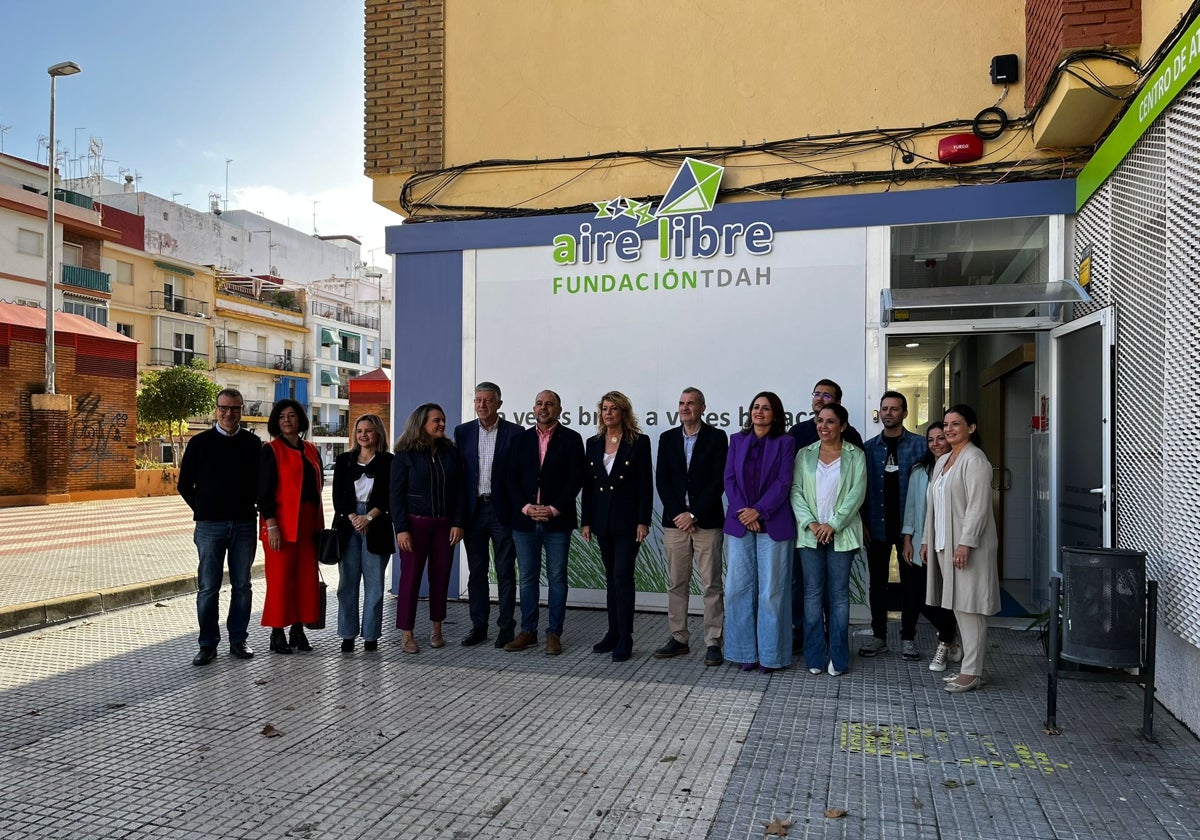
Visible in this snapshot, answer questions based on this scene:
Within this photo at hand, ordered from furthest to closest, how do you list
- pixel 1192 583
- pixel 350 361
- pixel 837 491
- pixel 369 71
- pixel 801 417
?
1. pixel 350 361
2. pixel 369 71
3. pixel 801 417
4. pixel 837 491
5. pixel 1192 583

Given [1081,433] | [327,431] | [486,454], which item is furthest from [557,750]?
[327,431]

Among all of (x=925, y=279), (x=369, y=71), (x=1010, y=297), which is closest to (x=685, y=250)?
(x=925, y=279)

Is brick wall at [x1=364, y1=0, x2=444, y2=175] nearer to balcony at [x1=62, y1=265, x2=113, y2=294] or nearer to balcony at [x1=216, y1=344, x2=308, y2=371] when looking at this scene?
balcony at [x1=62, y1=265, x2=113, y2=294]

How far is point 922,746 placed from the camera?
14.7ft

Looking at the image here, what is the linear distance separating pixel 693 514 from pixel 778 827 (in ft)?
9.70

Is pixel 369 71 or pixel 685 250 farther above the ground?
pixel 369 71

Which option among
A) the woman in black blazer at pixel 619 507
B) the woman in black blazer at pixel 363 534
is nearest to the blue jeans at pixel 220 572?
the woman in black blazer at pixel 363 534

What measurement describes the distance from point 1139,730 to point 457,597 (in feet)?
19.1

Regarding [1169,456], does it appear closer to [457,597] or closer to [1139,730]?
[1139,730]

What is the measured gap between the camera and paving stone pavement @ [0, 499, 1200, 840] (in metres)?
3.65

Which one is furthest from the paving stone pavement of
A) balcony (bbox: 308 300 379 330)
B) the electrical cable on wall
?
balcony (bbox: 308 300 379 330)

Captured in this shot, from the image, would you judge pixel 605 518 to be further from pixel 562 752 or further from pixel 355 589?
pixel 562 752

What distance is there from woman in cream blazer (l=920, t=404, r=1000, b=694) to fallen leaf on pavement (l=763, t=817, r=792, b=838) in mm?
2309

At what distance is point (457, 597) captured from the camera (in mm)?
8672
